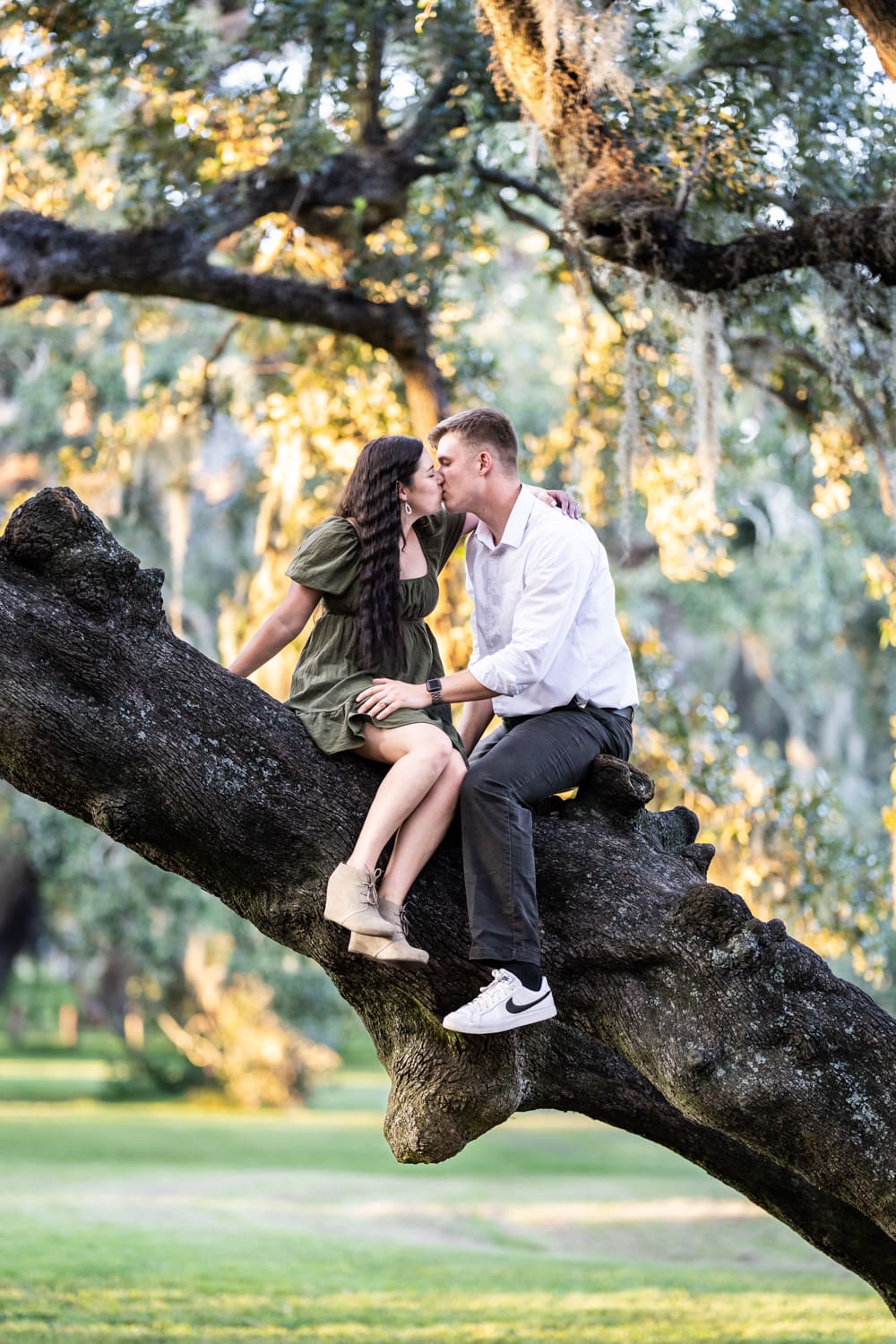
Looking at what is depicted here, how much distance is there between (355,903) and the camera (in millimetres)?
3664

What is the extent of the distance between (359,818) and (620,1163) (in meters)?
16.3

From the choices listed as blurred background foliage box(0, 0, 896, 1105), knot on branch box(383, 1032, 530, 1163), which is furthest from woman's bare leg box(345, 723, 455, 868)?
blurred background foliage box(0, 0, 896, 1105)

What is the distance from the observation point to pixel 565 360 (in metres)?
17.4

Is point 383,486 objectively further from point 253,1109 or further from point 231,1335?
point 253,1109

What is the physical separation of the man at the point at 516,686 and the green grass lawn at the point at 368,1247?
423 centimetres

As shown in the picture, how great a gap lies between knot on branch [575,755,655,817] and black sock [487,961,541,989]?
0.57m

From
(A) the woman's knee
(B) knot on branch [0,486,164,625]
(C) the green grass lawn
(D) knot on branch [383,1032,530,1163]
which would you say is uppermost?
(B) knot on branch [0,486,164,625]

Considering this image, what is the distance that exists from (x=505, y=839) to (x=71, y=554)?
1272 mm

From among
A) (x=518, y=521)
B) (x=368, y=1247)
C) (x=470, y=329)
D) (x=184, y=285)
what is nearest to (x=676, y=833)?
(x=518, y=521)

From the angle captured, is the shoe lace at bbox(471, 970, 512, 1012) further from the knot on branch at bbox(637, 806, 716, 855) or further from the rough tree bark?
the knot on branch at bbox(637, 806, 716, 855)

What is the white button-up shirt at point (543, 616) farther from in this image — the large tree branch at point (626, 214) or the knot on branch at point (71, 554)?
the large tree branch at point (626, 214)

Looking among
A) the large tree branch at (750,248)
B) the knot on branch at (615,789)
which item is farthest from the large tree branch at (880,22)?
the knot on branch at (615,789)

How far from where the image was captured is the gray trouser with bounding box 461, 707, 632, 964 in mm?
3652

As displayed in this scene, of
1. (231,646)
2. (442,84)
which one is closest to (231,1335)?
(231,646)
